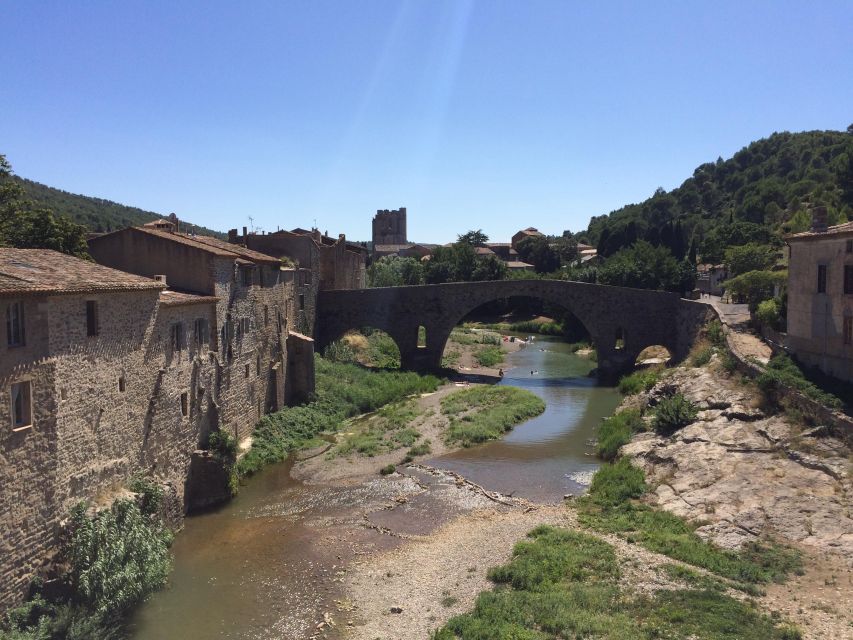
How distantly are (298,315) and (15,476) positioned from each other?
2636 centimetres

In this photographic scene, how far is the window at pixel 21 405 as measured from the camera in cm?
1358

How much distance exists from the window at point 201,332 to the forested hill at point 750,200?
166ft

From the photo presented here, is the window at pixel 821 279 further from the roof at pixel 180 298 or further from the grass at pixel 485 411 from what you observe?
the roof at pixel 180 298

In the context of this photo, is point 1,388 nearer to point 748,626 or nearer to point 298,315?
point 748,626

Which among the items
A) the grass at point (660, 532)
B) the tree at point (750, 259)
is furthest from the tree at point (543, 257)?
the grass at point (660, 532)

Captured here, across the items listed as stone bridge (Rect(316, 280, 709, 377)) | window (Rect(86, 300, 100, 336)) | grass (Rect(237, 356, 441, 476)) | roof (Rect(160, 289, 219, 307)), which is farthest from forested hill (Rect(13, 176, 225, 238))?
window (Rect(86, 300, 100, 336))

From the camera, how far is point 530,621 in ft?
47.2

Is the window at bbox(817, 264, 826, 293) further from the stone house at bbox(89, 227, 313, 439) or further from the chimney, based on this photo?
the stone house at bbox(89, 227, 313, 439)

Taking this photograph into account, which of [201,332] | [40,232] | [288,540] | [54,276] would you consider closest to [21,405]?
[54,276]

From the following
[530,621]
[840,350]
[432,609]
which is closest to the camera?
[530,621]

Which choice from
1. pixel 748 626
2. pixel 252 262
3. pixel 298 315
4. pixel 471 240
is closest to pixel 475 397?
pixel 298 315

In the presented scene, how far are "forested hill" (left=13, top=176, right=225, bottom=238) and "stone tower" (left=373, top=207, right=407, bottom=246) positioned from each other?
1334 inches

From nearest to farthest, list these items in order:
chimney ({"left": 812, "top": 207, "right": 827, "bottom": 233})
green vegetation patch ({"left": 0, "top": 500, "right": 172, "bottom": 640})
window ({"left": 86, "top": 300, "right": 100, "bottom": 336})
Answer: green vegetation patch ({"left": 0, "top": 500, "right": 172, "bottom": 640}) → window ({"left": 86, "top": 300, "right": 100, "bottom": 336}) → chimney ({"left": 812, "top": 207, "right": 827, "bottom": 233})

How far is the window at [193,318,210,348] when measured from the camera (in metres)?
22.5
